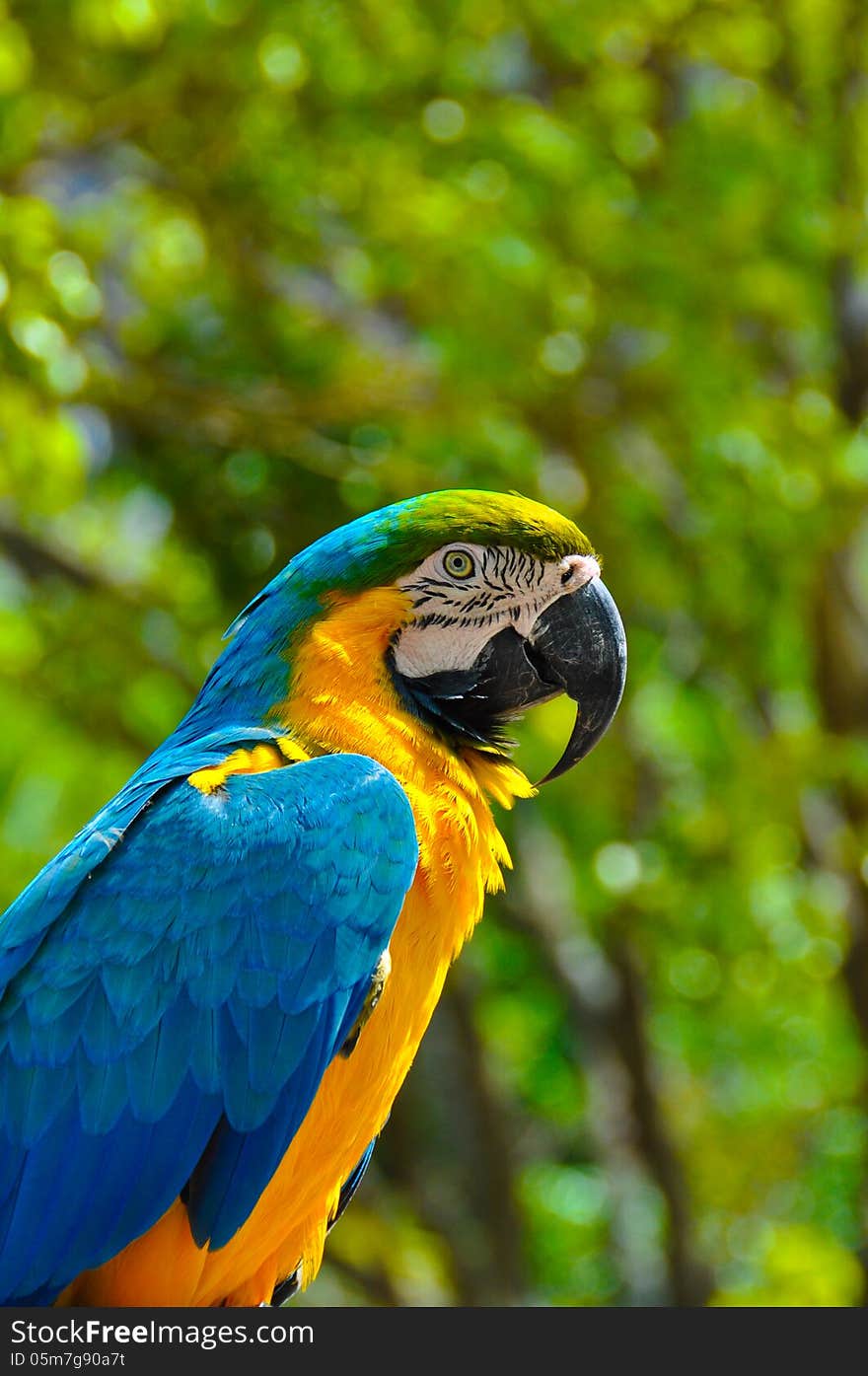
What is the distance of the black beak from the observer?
7.44ft

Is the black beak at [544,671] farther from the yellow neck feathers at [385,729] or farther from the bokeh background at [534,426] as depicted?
the bokeh background at [534,426]

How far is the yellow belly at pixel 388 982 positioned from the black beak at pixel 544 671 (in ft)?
0.23

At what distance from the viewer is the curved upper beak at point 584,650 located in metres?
2.27

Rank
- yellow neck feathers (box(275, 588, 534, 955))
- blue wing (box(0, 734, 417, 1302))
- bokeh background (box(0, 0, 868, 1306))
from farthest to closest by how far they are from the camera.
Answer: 1. bokeh background (box(0, 0, 868, 1306))
2. yellow neck feathers (box(275, 588, 534, 955))
3. blue wing (box(0, 734, 417, 1302))

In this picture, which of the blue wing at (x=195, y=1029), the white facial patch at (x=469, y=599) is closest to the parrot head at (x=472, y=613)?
the white facial patch at (x=469, y=599)

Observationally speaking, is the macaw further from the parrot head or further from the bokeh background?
the bokeh background

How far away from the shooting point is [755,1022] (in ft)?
21.6

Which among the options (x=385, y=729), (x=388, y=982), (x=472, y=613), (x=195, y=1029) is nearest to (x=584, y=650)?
(x=472, y=613)

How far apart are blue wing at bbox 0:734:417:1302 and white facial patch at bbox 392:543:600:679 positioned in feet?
0.95

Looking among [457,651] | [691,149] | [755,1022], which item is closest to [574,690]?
[457,651]

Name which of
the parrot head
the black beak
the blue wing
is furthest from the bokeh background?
the blue wing

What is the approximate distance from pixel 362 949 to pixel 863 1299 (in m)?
3.97

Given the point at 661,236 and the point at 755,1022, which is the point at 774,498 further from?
the point at 755,1022

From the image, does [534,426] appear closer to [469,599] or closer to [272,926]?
[469,599]
